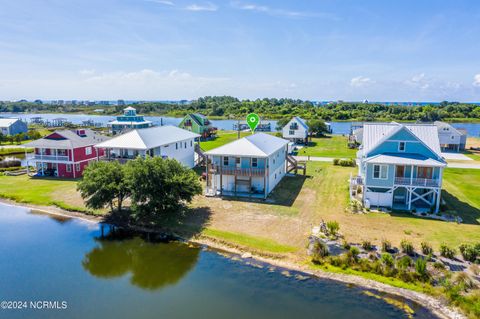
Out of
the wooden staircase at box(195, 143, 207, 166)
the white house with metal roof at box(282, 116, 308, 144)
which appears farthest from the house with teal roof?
the wooden staircase at box(195, 143, 207, 166)

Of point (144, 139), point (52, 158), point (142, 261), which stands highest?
point (144, 139)

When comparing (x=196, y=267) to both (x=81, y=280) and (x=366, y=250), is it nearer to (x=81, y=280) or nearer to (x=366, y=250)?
(x=81, y=280)

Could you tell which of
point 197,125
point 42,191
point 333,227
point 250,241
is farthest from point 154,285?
point 197,125

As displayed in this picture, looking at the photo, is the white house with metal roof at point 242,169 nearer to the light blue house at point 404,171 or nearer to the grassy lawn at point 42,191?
the light blue house at point 404,171

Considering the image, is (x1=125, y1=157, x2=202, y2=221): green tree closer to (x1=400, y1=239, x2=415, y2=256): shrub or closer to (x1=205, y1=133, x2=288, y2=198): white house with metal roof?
(x1=205, y1=133, x2=288, y2=198): white house with metal roof

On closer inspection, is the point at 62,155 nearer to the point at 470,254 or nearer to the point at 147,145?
the point at 147,145

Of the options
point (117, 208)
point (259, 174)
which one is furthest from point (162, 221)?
point (259, 174)
